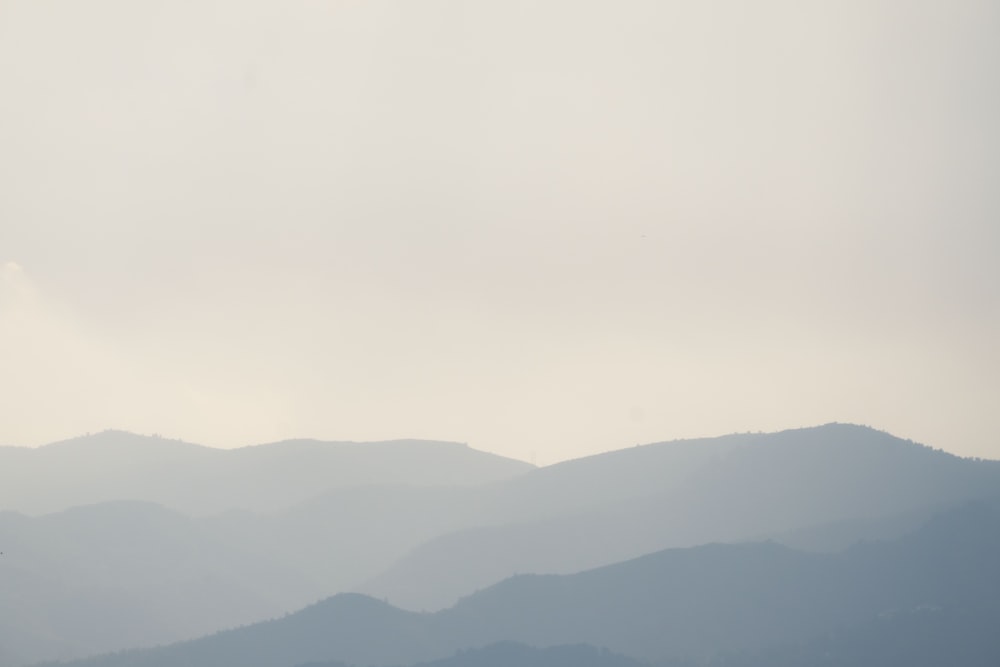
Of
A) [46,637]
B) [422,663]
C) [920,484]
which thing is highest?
[920,484]

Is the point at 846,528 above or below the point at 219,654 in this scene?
above

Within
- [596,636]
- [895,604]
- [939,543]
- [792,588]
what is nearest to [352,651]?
[596,636]

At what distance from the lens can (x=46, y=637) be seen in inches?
7657

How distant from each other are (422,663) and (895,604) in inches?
2388

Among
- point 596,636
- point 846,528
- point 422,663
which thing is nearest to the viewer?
point 422,663

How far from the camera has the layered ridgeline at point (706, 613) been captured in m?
152

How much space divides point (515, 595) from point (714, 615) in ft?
88.3

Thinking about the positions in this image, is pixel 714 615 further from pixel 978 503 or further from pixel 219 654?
pixel 219 654

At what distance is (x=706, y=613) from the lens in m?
163

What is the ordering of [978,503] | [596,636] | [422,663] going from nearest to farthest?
1. [422,663]
2. [596,636]
3. [978,503]

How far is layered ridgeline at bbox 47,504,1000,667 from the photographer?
152m

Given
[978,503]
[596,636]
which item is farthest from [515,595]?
[978,503]

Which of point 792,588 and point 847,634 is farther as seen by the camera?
point 792,588

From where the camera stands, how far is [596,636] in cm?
16050
